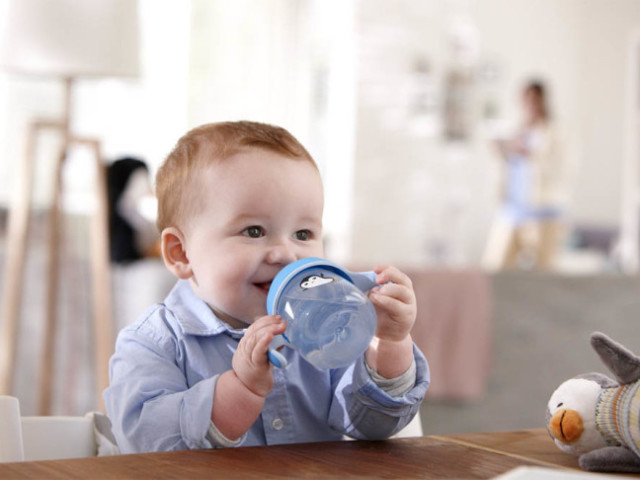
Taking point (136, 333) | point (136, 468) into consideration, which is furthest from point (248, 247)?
point (136, 468)

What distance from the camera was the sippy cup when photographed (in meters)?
0.67

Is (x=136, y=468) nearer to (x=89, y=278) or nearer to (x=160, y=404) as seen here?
(x=160, y=404)

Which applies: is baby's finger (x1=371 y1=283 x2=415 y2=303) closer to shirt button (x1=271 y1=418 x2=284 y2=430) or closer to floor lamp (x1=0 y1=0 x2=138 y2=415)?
shirt button (x1=271 y1=418 x2=284 y2=430)

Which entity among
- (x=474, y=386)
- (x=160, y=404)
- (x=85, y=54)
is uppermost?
(x=85, y=54)

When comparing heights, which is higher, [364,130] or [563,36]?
[563,36]

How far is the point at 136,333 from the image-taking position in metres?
0.84

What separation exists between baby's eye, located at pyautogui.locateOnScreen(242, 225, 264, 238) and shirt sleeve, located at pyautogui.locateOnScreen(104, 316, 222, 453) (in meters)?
0.13

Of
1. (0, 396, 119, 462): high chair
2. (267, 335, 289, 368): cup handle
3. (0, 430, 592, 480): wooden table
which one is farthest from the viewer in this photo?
(0, 396, 119, 462): high chair

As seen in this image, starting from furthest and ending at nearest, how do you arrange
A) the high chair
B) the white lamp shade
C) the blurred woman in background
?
1. the blurred woman in background
2. the white lamp shade
3. the high chair

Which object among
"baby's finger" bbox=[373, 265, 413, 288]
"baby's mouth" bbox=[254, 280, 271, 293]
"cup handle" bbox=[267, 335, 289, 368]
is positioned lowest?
"cup handle" bbox=[267, 335, 289, 368]

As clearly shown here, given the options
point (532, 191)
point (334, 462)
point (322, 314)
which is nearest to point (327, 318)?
point (322, 314)

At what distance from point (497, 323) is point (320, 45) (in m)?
4.23

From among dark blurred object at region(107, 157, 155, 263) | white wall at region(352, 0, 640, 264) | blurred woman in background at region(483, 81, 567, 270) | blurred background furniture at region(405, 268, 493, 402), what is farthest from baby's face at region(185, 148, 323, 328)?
white wall at region(352, 0, 640, 264)

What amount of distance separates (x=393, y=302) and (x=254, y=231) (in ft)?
0.61
